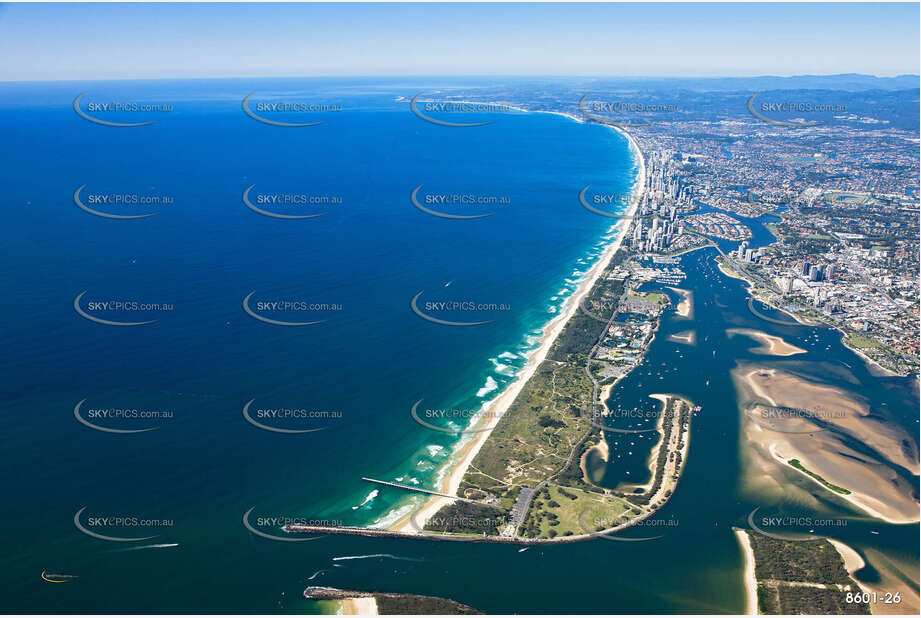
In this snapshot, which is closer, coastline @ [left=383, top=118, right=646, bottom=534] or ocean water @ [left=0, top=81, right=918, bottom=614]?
ocean water @ [left=0, top=81, right=918, bottom=614]

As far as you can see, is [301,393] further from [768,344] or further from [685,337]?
Answer: [768,344]

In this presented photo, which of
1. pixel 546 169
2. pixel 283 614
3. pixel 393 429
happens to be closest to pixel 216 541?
pixel 283 614

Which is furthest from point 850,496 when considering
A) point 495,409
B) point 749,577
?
point 495,409

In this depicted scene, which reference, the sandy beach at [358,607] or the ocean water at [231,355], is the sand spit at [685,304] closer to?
the ocean water at [231,355]

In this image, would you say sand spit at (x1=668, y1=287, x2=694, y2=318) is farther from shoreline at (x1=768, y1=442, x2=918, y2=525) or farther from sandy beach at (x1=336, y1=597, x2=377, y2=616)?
sandy beach at (x1=336, y1=597, x2=377, y2=616)

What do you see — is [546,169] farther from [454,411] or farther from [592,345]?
[454,411]

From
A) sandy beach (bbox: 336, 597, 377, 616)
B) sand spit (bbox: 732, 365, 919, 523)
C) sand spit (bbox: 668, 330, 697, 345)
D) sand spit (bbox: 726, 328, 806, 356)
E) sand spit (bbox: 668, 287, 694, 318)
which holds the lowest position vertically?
sandy beach (bbox: 336, 597, 377, 616)

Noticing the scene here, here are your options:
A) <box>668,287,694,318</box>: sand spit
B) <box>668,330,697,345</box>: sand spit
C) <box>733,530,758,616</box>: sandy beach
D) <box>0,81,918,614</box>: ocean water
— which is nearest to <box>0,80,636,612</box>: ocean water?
<box>0,81,918,614</box>: ocean water

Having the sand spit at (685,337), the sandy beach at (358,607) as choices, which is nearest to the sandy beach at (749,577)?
the sandy beach at (358,607)
